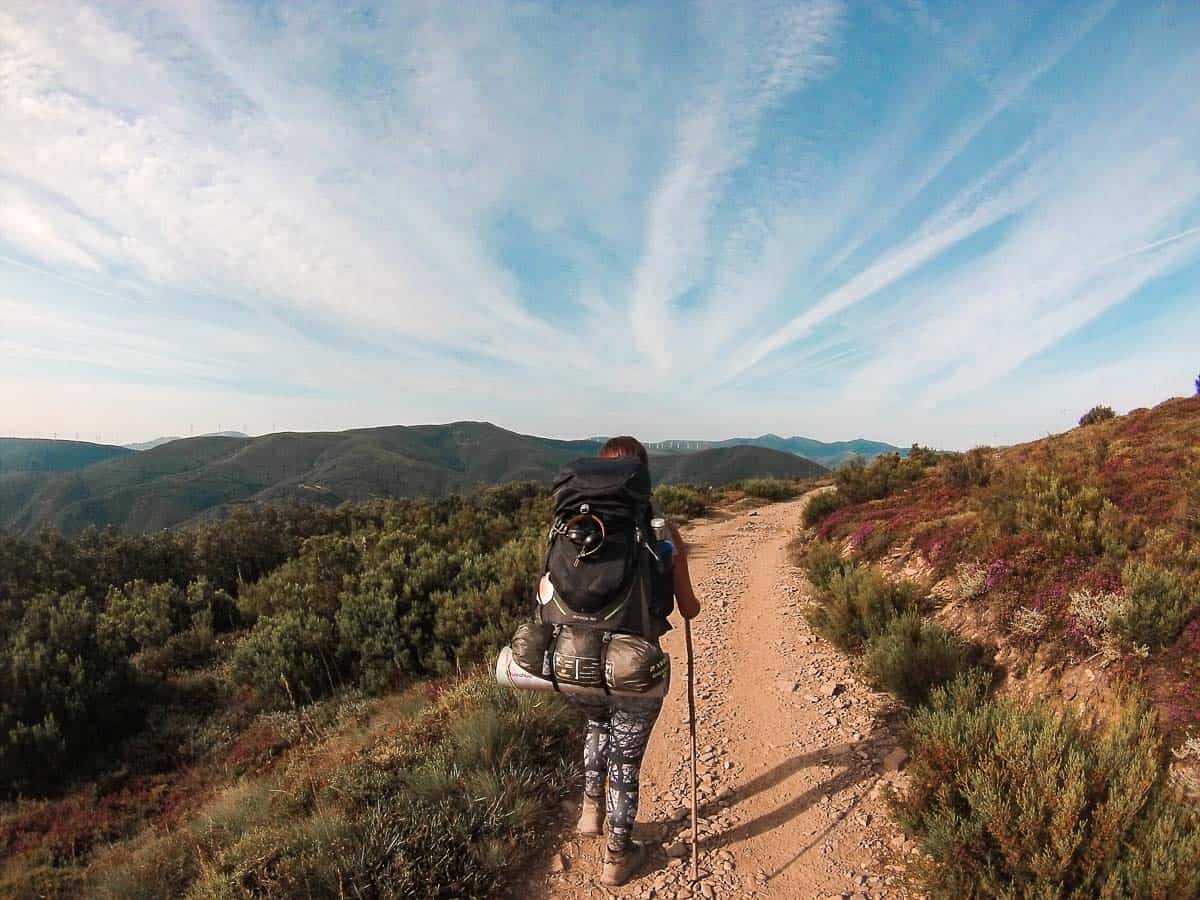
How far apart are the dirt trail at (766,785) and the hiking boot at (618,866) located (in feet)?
0.21

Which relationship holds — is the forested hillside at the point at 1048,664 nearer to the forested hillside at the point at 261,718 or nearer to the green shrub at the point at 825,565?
the green shrub at the point at 825,565

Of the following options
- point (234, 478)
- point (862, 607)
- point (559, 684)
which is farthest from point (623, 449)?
point (234, 478)

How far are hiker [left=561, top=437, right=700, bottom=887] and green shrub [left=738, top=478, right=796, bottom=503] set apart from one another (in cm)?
2011

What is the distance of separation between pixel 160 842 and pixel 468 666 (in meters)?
3.44

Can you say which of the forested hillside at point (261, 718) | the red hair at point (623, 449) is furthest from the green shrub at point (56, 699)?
the red hair at point (623, 449)

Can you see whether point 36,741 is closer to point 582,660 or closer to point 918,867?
point 582,660

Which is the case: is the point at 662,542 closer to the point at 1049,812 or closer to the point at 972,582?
the point at 1049,812

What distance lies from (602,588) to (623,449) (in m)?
0.83

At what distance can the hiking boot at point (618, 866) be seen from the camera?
11.2 feet

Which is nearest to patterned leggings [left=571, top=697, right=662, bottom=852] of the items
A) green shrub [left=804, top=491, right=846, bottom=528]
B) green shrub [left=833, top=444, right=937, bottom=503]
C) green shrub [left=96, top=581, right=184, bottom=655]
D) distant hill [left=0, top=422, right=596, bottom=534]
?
green shrub [left=96, top=581, right=184, bottom=655]

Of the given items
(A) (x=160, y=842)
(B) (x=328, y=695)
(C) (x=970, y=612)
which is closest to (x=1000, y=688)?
(C) (x=970, y=612)

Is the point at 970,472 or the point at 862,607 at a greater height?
the point at 970,472

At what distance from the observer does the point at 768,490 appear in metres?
23.1

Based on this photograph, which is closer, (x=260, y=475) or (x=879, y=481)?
(x=879, y=481)
